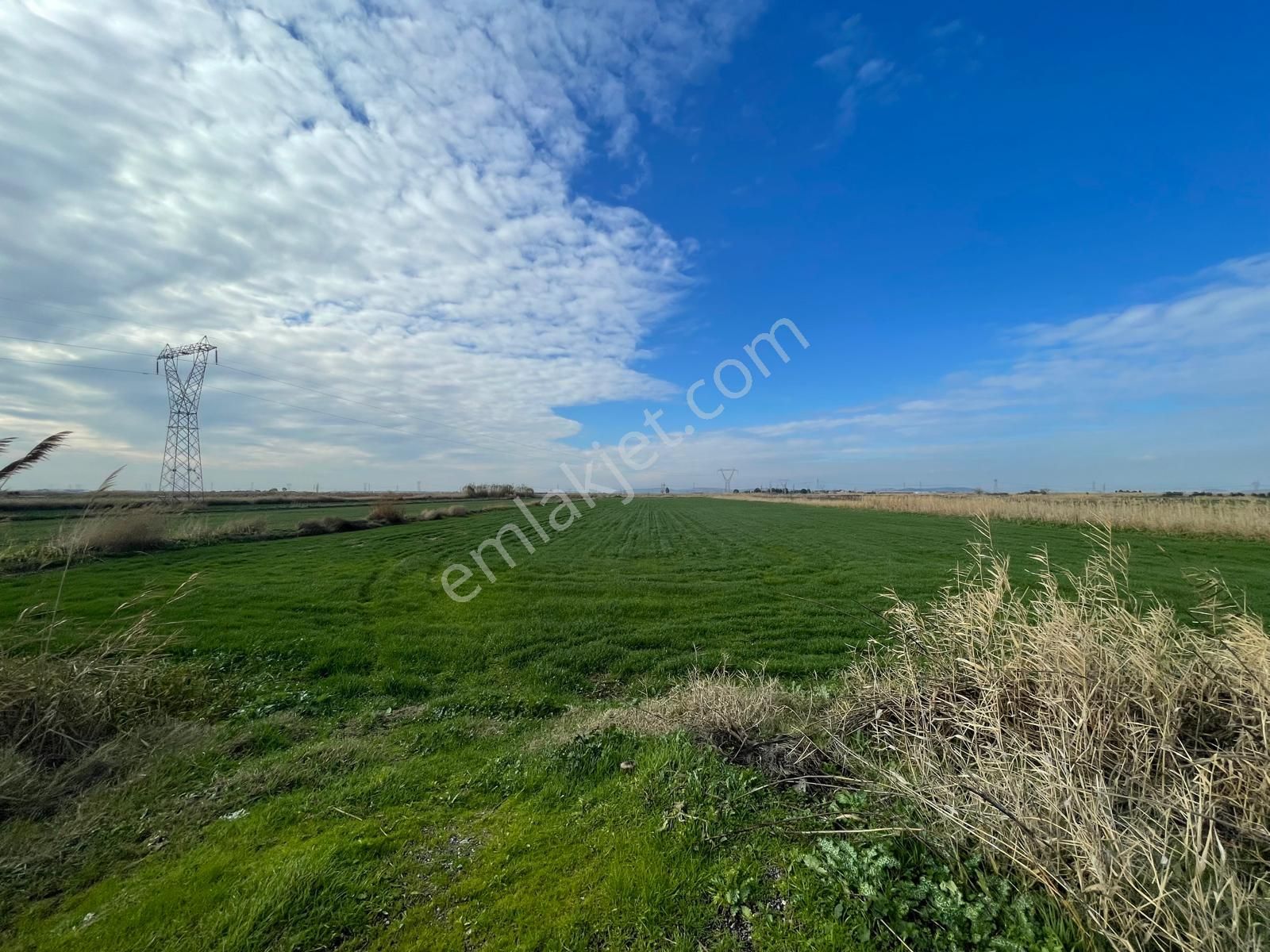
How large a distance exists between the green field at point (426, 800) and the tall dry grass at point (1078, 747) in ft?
2.83

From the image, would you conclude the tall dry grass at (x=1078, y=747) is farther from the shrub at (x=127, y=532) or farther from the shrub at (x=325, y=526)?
the shrub at (x=325, y=526)

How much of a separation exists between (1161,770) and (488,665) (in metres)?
8.34

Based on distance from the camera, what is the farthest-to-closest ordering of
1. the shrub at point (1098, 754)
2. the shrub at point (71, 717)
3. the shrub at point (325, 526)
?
1. the shrub at point (325, 526)
2. the shrub at point (71, 717)
3. the shrub at point (1098, 754)

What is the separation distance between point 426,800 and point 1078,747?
521cm

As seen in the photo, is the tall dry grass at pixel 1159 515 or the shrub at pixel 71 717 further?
the tall dry grass at pixel 1159 515

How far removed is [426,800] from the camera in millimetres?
4504

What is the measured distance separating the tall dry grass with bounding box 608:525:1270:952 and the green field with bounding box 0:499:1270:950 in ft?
2.83

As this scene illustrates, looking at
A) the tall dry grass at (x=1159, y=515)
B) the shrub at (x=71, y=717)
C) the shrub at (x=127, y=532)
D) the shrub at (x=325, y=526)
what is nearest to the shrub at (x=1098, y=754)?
the shrub at (x=71, y=717)

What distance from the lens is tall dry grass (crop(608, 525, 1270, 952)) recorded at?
237 cm

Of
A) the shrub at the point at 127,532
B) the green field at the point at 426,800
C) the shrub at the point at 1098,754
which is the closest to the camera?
the shrub at the point at 1098,754

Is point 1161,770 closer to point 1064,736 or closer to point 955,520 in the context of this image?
point 1064,736

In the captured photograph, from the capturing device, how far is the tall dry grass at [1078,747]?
7.77 ft

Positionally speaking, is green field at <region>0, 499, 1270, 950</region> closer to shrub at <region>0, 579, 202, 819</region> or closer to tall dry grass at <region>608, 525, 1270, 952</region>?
shrub at <region>0, 579, 202, 819</region>

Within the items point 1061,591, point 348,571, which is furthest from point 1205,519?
point 348,571
